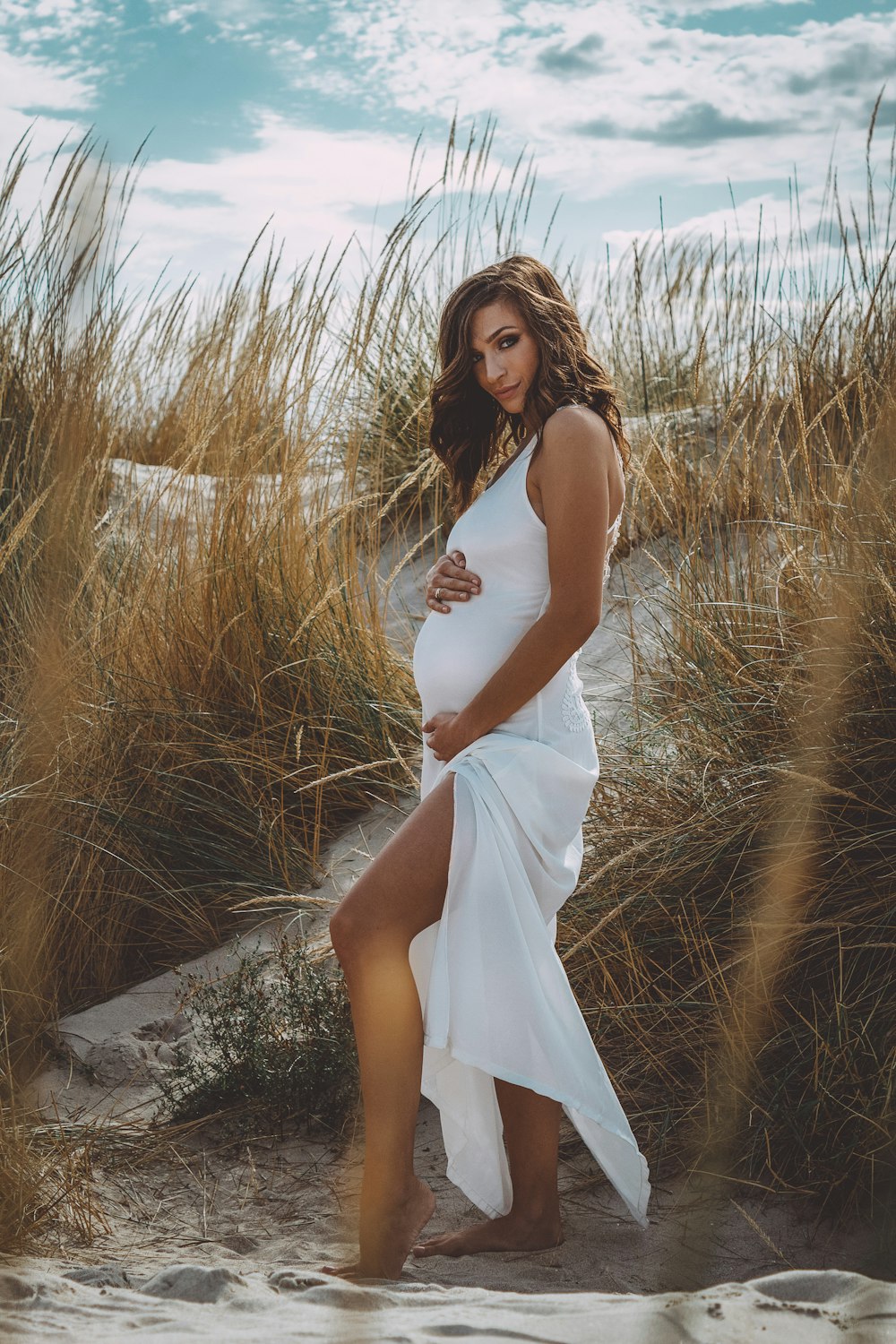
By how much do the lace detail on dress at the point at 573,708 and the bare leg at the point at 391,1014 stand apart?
1.02ft

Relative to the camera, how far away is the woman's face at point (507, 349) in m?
2.40

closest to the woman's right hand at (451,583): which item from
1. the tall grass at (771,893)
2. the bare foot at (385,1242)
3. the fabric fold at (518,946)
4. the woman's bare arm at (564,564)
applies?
the woman's bare arm at (564,564)

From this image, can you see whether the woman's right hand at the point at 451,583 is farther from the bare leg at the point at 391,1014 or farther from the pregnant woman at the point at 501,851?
the bare leg at the point at 391,1014

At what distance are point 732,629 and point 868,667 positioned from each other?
2.72 feet

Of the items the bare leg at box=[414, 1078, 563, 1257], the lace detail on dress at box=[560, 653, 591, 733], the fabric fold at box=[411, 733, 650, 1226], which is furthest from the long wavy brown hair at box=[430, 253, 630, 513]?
the bare leg at box=[414, 1078, 563, 1257]

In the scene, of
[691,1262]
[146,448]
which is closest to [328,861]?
[691,1262]

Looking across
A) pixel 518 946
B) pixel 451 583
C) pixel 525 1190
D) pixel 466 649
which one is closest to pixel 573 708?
pixel 466 649

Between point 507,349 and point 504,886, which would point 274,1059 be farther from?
point 507,349

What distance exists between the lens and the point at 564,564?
220 cm

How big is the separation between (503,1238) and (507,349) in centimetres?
180

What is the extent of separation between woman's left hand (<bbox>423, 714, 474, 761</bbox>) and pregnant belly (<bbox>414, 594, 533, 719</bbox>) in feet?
0.12

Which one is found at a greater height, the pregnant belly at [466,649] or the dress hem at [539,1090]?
the pregnant belly at [466,649]

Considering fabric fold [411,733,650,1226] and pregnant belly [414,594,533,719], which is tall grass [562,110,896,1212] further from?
pregnant belly [414,594,533,719]

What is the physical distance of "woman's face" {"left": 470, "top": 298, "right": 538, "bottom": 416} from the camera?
2.40m
